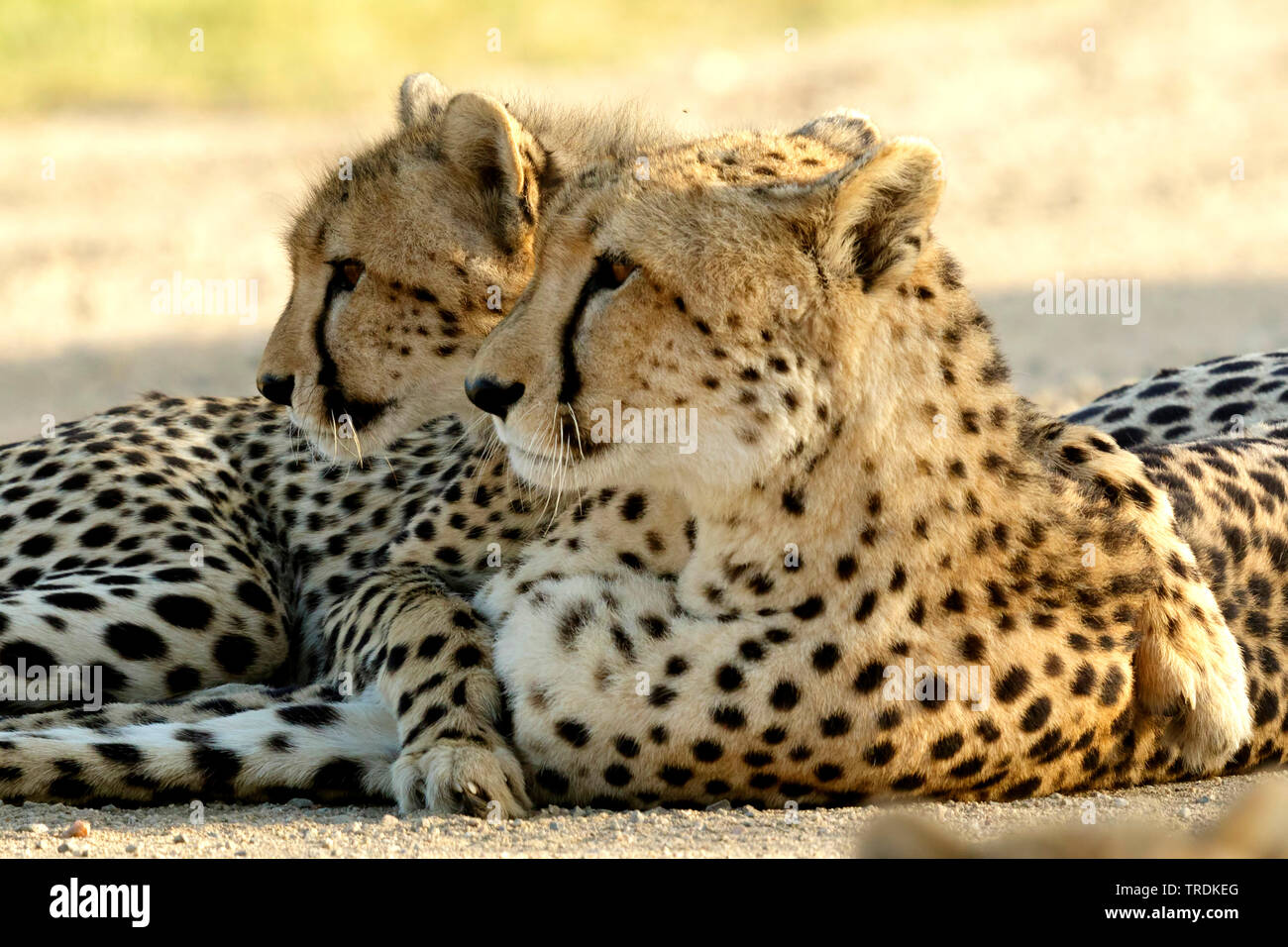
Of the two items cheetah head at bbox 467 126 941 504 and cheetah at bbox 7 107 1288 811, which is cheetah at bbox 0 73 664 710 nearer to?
cheetah at bbox 7 107 1288 811

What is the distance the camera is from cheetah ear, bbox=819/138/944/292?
2.39 metres

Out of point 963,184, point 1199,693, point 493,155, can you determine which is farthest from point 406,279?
point 963,184

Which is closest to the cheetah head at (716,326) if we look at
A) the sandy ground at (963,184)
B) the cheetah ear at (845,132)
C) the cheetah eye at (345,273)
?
the cheetah ear at (845,132)

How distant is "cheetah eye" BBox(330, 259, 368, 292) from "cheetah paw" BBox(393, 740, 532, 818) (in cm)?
102

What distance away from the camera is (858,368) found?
248 cm

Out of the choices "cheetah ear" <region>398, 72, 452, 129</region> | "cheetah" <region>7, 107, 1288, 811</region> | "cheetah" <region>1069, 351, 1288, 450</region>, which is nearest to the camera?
"cheetah" <region>7, 107, 1288, 811</region>

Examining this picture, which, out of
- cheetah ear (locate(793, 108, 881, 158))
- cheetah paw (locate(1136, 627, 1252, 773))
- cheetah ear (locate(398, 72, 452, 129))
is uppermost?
cheetah ear (locate(398, 72, 452, 129))

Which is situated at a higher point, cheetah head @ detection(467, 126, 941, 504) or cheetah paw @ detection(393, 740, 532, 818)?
cheetah head @ detection(467, 126, 941, 504)

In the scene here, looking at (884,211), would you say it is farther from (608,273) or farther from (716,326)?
(608,273)

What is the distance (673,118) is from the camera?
623 centimetres

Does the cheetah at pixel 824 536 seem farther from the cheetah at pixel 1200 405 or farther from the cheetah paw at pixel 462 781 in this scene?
the cheetah at pixel 1200 405

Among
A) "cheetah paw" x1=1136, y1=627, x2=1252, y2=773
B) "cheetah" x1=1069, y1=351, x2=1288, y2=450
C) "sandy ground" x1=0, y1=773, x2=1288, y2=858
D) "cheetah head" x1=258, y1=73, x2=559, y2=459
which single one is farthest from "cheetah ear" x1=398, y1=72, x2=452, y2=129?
"cheetah paw" x1=1136, y1=627, x2=1252, y2=773

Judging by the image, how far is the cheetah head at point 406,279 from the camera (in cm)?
324
